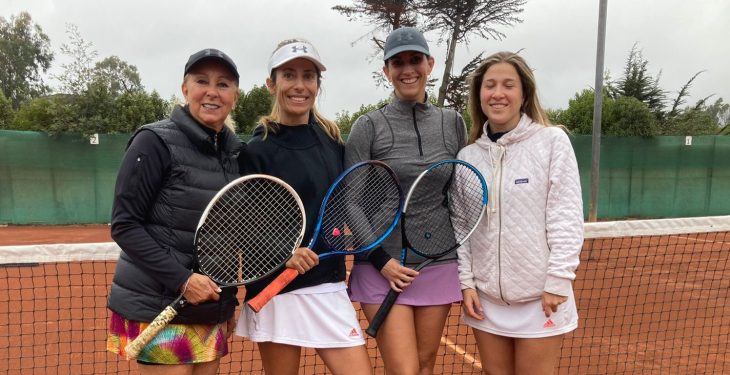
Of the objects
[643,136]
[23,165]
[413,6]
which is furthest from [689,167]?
[23,165]

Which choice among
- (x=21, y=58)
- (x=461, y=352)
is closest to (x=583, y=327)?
(x=461, y=352)

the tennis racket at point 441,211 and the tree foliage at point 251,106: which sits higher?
the tree foliage at point 251,106

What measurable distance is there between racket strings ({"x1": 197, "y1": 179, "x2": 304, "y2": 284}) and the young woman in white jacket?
2.31ft

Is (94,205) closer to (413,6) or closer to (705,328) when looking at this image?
(413,6)

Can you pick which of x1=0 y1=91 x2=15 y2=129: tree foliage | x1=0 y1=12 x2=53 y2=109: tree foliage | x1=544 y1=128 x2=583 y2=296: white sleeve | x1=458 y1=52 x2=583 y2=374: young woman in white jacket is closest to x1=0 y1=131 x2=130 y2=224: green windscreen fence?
x1=0 y1=91 x2=15 y2=129: tree foliage

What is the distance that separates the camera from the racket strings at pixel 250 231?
187 centimetres

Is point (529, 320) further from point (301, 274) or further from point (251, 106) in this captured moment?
point (251, 106)

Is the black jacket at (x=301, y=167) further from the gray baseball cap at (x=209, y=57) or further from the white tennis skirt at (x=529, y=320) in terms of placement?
the white tennis skirt at (x=529, y=320)

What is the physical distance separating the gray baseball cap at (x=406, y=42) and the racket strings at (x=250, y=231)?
70cm

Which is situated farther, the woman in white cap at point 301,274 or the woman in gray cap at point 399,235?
the woman in gray cap at point 399,235

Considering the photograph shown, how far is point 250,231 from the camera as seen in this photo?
2.00 metres

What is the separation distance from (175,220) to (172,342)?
15.9 inches

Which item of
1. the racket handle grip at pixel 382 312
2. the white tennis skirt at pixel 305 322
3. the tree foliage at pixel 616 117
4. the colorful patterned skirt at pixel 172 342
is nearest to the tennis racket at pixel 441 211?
the racket handle grip at pixel 382 312

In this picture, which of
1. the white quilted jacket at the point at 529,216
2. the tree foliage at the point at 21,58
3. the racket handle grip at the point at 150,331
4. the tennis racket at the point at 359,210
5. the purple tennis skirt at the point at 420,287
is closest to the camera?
the racket handle grip at the point at 150,331
